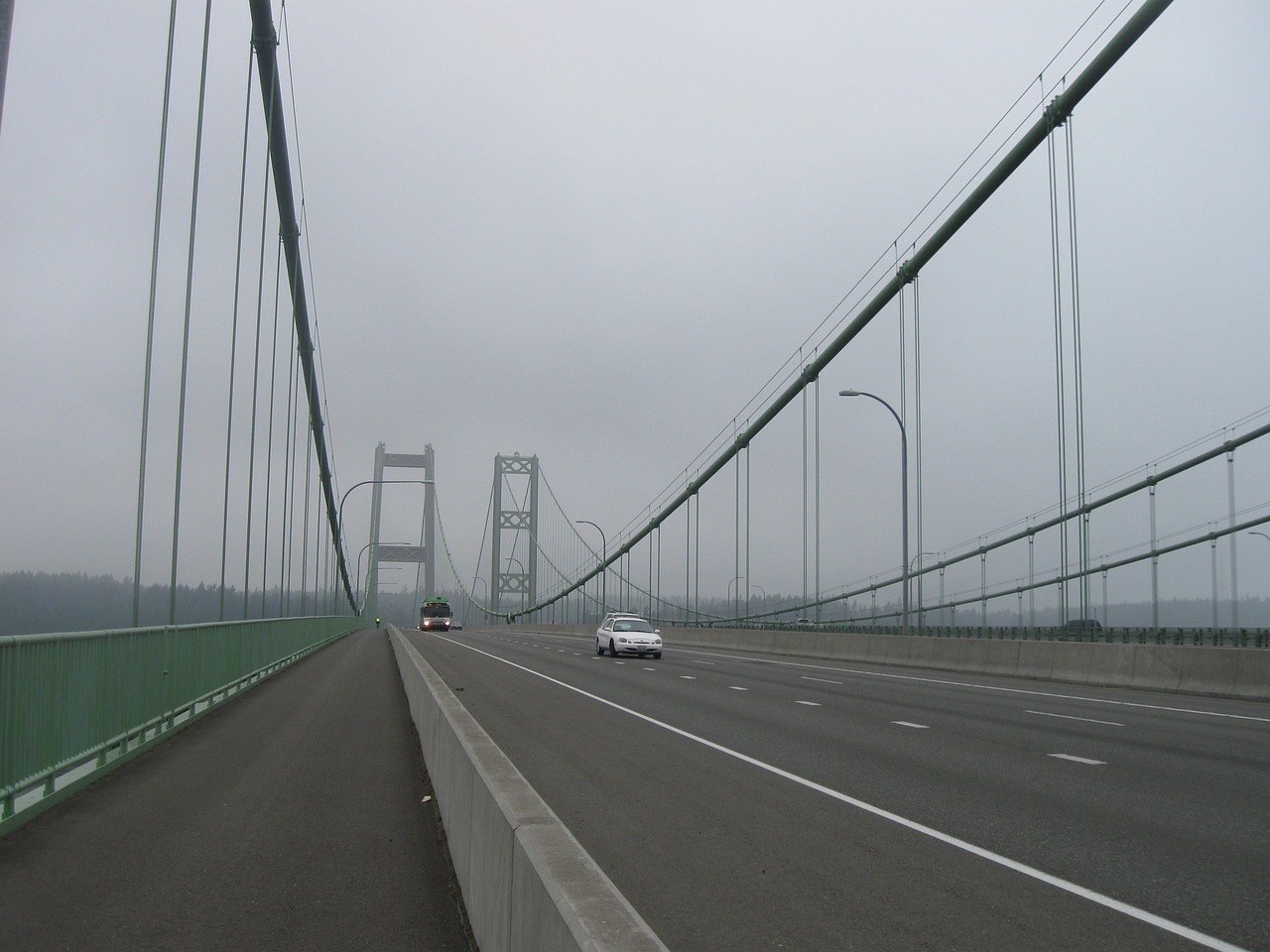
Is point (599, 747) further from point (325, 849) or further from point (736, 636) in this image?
point (736, 636)

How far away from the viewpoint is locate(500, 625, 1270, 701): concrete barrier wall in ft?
61.9

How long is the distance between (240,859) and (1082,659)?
1930 cm

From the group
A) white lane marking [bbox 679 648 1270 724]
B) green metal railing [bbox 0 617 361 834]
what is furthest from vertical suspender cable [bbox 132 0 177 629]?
white lane marking [bbox 679 648 1270 724]

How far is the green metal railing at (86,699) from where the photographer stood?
7.49 metres

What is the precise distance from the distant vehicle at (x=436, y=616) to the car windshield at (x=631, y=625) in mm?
51446

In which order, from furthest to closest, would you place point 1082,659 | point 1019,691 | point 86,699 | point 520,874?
1. point 1082,659
2. point 1019,691
3. point 86,699
4. point 520,874

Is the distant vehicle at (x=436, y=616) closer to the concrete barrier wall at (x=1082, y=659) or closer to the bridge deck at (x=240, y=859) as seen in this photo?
the concrete barrier wall at (x=1082, y=659)

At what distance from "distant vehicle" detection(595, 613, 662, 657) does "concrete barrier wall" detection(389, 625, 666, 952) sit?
27.6 metres

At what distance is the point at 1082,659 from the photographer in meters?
22.5

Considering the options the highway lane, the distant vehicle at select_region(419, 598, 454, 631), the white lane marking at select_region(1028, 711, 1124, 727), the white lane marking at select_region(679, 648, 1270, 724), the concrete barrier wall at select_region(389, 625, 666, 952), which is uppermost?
the concrete barrier wall at select_region(389, 625, 666, 952)

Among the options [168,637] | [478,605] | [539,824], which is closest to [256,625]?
[168,637]

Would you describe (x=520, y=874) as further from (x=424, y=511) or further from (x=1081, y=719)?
(x=424, y=511)

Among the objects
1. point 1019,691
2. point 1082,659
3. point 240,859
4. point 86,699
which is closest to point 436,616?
point 1082,659

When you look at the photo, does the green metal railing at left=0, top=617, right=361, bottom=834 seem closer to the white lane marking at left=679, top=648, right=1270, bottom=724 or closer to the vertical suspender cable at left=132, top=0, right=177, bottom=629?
the vertical suspender cable at left=132, top=0, right=177, bottom=629
